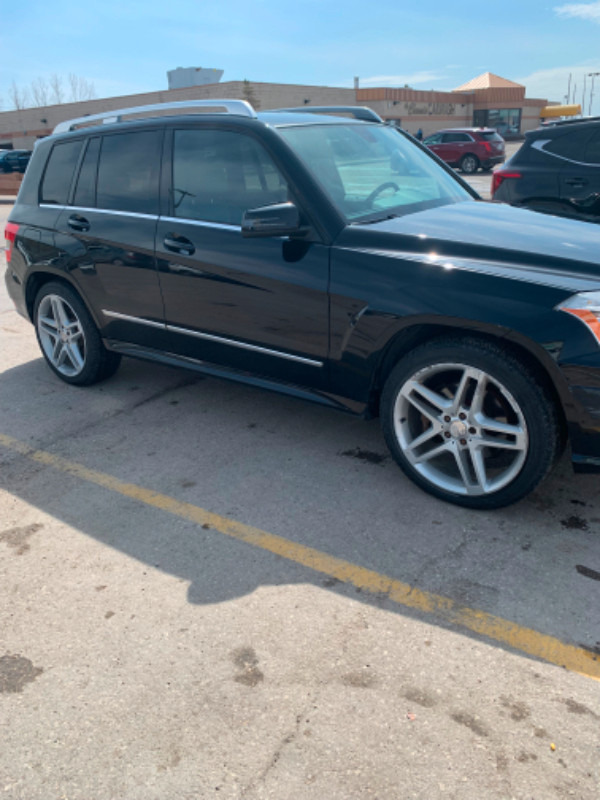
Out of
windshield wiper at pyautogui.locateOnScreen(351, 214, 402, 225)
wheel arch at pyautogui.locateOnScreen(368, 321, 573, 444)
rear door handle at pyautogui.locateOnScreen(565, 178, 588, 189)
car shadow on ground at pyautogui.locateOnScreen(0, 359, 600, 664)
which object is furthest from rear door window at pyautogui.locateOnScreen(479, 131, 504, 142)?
wheel arch at pyautogui.locateOnScreen(368, 321, 573, 444)

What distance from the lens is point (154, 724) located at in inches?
82.8

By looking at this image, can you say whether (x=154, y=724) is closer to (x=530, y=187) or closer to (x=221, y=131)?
(x=221, y=131)

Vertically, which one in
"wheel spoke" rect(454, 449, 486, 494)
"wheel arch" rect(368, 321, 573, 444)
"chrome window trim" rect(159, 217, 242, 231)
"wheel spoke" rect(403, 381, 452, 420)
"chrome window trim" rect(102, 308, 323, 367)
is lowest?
"wheel spoke" rect(454, 449, 486, 494)

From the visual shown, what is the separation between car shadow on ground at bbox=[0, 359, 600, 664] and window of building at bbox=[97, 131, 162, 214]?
4.32 ft

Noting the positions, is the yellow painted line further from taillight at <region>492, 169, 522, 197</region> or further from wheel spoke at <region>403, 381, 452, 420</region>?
taillight at <region>492, 169, 522, 197</region>

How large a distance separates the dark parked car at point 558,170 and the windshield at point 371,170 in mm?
2758

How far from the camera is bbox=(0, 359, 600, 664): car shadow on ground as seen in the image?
270 centimetres

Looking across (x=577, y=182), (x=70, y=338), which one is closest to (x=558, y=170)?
(x=577, y=182)

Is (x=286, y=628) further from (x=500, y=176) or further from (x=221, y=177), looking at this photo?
(x=500, y=176)

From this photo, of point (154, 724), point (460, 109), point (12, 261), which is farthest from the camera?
point (460, 109)

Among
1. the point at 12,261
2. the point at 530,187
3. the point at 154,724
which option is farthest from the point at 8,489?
the point at 530,187

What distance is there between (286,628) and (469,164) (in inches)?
1033

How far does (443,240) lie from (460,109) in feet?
204

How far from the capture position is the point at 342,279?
10.6 feet
